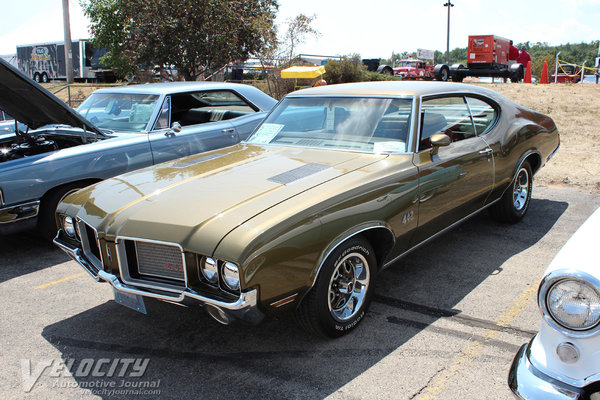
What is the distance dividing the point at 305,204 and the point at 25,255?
354 cm

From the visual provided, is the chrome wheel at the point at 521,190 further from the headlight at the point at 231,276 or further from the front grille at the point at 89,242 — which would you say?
the front grille at the point at 89,242

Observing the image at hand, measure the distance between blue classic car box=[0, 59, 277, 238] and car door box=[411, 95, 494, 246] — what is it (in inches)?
108

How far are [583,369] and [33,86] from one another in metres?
4.70

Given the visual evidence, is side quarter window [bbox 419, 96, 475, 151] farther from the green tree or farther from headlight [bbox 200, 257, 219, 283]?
the green tree

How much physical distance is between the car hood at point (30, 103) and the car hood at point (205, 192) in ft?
5.23

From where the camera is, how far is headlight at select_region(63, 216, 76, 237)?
3479mm

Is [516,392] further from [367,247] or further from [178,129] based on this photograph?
[178,129]

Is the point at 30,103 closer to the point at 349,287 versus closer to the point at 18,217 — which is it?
the point at 18,217

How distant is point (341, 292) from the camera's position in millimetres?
3186

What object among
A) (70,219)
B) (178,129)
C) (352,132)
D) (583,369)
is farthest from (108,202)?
(583,369)

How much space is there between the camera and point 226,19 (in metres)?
17.1

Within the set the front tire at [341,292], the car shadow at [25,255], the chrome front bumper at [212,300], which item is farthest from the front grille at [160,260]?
the car shadow at [25,255]

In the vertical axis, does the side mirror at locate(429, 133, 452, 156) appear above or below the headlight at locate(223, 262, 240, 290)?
above

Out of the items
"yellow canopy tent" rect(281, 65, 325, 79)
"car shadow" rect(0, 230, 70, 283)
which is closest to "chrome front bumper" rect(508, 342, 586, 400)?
"car shadow" rect(0, 230, 70, 283)
